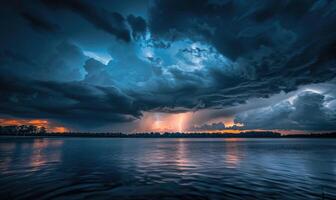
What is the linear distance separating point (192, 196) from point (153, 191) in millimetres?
3436

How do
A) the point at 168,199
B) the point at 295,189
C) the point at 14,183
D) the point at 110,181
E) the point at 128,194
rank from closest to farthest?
the point at 168,199, the point at 128,194, the point at 295,189, the point at 14,183, the point at 110,181

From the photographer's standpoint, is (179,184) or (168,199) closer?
(168,199)

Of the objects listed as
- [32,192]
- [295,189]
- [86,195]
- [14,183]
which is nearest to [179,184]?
[86,195]

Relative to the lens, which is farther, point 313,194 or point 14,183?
point 14,183

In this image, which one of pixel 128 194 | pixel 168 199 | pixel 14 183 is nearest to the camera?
pixel 168 199

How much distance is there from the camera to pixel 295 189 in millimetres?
17484

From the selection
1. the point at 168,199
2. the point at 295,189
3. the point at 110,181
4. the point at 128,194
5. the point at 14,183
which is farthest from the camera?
the point at 110,181

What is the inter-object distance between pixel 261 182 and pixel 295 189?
10.8ft

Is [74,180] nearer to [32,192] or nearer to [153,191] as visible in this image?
[32,192]

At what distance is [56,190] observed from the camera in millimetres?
16312

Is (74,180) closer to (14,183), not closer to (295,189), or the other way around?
(14,183)

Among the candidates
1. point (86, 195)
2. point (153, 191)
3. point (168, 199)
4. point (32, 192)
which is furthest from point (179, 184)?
point (32, 192)

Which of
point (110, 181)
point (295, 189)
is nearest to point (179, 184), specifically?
point (110, 181)

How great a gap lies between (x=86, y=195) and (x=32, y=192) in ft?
15.9
